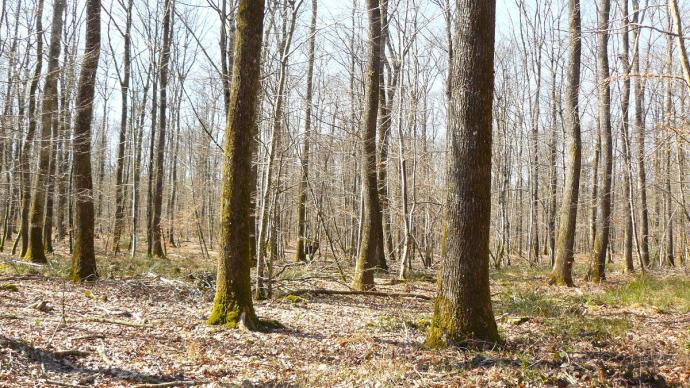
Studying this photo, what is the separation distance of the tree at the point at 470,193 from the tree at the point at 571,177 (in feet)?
27.4

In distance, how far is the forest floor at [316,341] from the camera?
473 centimetres

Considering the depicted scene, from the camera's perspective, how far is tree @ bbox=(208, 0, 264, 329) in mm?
6785

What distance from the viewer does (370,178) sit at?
451 inches

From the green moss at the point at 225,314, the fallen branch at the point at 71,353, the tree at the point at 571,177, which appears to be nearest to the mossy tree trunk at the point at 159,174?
the green moss at the point at 225,314

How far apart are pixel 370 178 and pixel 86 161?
21.2 feet

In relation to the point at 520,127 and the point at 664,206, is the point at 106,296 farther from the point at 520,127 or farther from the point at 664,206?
the point at 664,206

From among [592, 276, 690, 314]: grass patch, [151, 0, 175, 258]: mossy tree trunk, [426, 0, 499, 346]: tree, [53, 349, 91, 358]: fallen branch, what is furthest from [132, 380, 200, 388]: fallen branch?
[151, 0, 175, 258]: mossy tree trunk

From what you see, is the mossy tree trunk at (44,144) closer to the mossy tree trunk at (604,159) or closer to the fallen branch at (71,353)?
the fallen branch at (71,353)

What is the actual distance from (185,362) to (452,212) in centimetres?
356

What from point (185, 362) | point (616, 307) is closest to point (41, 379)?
point (185, 362)

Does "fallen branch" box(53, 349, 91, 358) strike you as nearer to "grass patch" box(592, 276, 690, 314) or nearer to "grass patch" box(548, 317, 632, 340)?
"grass patch" box(548, 317, 632, 340)

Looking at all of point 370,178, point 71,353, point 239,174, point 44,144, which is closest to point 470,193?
point 239,174

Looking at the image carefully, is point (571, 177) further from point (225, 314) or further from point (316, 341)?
point (225, 314)

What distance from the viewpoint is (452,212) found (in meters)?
5.45
